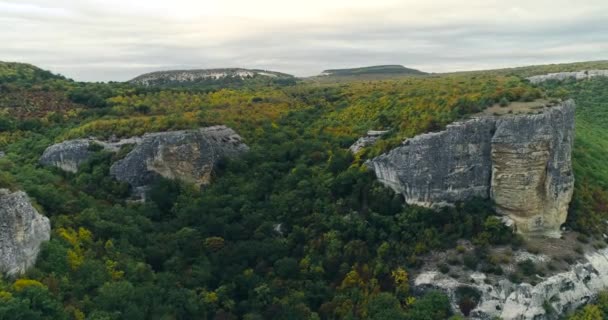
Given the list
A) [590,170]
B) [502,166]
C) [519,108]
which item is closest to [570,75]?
[590,170]

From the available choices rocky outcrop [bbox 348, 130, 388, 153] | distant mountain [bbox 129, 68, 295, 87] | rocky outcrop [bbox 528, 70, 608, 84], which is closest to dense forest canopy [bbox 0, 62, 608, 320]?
rocky outcrop [bbox 348, 130, 388, 153]

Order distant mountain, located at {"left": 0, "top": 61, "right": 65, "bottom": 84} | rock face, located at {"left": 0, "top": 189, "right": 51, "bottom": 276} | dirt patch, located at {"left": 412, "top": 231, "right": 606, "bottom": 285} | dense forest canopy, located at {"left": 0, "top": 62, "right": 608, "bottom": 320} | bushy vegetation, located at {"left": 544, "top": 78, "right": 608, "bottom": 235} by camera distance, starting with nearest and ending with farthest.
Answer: rock face, located at {"left": 0, "top": 189, "right": 51, "bottom": 276}, dense forest canopy, located at {"left": 0, "top": 62, "right": 608, "bottom": 320}, dirt patch, located at {"left": 412, "top": 231, "right": 606, "bottom": 285}, bushy vegetation, located at {"left": 544, "top": 78, "right": 608, "bottom": 235}, distant mountain, located at {"left": 0, "top": 61, "right": 65, "bottom": 84}

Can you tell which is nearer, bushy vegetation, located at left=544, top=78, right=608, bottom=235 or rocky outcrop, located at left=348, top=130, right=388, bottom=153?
bushy vegetation, located at left=544, top=78, right=608, bottom=235

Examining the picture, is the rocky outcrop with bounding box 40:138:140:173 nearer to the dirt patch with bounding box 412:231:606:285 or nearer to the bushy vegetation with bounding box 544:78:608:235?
the dirt patch with bounding box 412:231:606:285

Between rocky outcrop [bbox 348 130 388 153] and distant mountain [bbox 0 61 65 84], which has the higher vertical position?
distant mountain [bbox 0 61 65 84]

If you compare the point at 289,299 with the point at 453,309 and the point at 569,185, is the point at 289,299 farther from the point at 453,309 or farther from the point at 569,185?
the point at 569,185

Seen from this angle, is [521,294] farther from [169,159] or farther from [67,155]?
[67,155]
